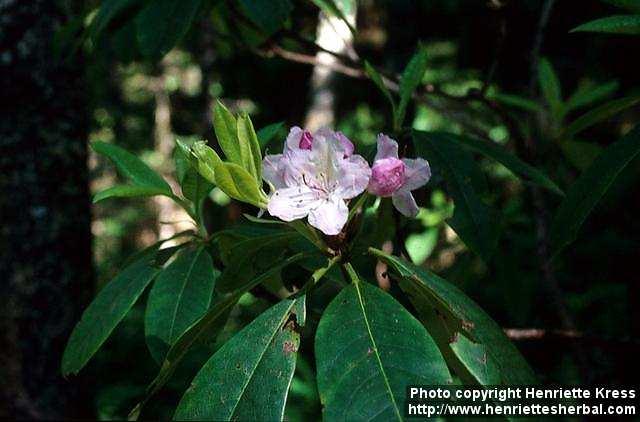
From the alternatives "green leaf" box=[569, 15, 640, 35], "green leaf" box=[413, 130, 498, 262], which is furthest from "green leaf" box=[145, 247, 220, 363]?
"green leaf" box=[569, 15, 640, 35]

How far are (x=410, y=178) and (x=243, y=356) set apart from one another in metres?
0.33

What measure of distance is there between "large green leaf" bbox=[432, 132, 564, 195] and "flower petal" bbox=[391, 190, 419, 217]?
6.7 inches

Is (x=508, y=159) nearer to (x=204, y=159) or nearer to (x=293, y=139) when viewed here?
(x=293, y=139)

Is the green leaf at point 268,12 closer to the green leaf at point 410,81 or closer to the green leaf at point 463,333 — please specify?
the green leaf at point 410,81

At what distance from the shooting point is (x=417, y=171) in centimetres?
98

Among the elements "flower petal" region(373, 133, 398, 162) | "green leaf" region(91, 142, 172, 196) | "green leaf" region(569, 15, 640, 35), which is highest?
"green leaf" region(569, 15, 640, 35)

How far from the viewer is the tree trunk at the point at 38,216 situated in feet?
6.26

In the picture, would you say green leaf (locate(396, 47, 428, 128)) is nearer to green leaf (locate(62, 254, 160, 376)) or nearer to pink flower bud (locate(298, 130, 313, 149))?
pink flower bud (locate(298, 130, 313, 149))

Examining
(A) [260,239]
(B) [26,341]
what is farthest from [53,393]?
(A) [260,239]

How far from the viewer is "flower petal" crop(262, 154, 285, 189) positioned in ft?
3.17

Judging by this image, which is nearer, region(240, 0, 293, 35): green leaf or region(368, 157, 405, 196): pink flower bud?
region(368, 157, 405, 196): pink flower bud

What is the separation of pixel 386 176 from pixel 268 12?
48 centimetres

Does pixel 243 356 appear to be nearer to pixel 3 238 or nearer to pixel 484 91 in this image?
pixel 484 91

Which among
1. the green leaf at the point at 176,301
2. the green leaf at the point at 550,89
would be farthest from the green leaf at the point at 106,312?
the green leaf at the point at 550,89
